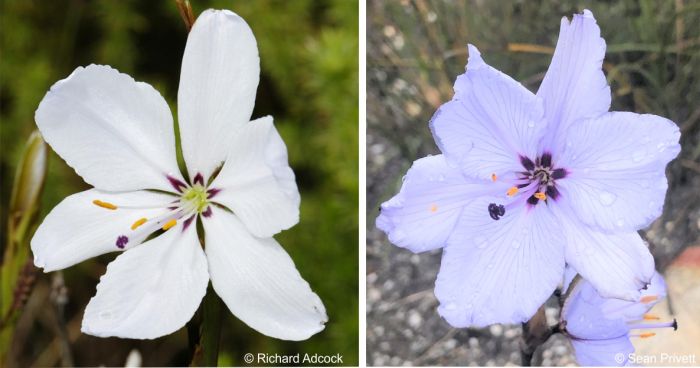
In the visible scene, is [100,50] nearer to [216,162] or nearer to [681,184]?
[216,162]

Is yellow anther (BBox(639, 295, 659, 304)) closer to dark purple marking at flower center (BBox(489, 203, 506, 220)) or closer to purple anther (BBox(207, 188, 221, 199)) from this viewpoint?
dark purple marking at flower center (BBox(489, 203, 506, 220))

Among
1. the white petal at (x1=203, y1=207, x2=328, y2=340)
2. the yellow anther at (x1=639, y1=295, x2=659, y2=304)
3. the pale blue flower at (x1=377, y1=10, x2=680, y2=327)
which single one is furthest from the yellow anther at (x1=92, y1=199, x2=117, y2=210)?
the yellow anther at (x1=639, y1=295, x2=659, y2=304)

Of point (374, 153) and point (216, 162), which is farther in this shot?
point (374, 153)

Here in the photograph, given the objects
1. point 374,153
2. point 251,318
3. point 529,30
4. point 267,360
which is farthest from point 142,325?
point 529,30

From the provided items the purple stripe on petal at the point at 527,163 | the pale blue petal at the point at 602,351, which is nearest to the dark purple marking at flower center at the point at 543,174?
the purple stripe on petal at the point at 527,163

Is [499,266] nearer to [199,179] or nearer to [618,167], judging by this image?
[618,167]

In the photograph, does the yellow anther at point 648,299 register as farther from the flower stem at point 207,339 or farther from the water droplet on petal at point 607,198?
the flower stem at point 207,339
